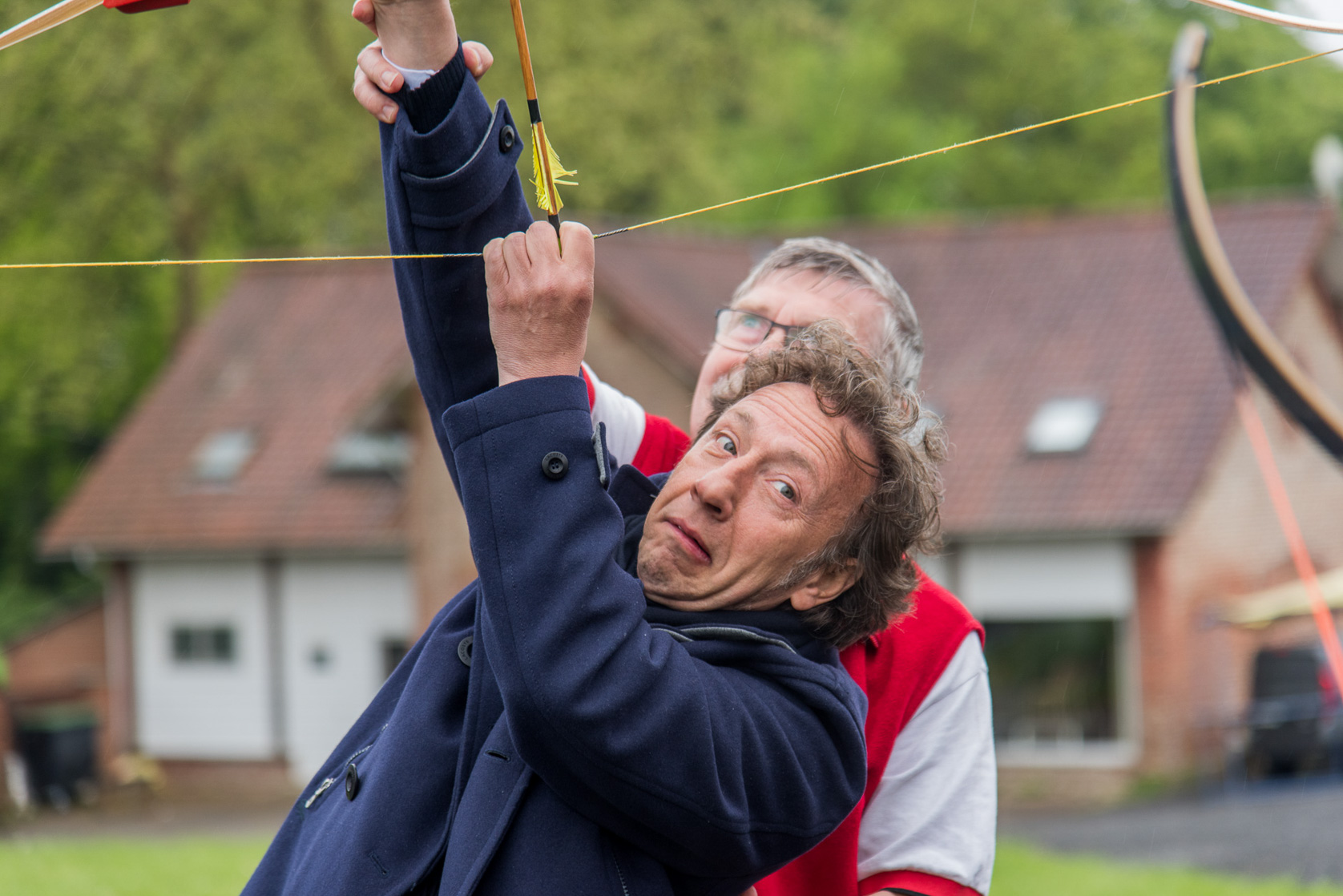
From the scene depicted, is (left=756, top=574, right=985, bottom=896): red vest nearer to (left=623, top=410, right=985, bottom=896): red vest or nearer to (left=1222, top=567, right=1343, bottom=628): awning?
(left=623, top=410, right=985, bottom=896): red vest

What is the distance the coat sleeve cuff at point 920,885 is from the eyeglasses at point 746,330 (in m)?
0.81

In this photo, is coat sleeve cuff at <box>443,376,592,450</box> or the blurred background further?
the blurred background

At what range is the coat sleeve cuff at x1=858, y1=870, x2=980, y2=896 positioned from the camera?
1.93 metres

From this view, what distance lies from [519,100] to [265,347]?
7.39 metres

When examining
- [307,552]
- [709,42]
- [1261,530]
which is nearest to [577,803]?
[1261,530]

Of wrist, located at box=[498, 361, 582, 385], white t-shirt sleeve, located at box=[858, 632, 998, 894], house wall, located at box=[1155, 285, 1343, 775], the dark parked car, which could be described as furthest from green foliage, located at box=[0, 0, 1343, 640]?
wrist, located at box=[498, 361, 582, 385]

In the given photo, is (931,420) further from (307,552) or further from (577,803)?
(307,552)

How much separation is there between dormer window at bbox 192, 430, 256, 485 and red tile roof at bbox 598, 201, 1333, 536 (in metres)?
7.43

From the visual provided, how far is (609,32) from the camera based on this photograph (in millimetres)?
22844

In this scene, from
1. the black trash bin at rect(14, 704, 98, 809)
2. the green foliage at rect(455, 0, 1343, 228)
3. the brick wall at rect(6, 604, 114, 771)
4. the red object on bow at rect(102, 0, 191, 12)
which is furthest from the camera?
the green foliage at rect(455, 0, 1343, 228)

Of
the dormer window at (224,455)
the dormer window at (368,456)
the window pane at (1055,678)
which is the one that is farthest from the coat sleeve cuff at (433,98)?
the dormer window at (224,455)

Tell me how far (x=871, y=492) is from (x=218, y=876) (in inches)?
371

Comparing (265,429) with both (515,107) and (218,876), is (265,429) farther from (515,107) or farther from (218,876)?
(218,876)

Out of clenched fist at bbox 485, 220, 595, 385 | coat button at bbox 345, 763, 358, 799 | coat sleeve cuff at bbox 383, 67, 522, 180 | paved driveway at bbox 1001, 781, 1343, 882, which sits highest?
coat sleeve cuff at bbox 383, 67, 522, 180
